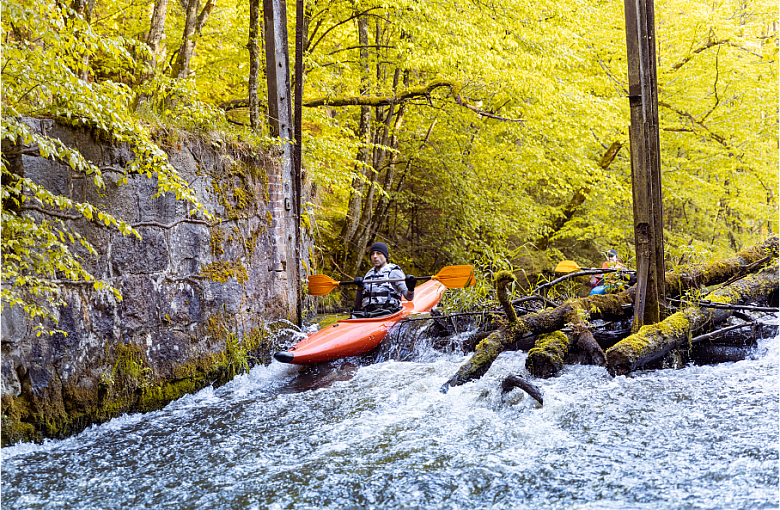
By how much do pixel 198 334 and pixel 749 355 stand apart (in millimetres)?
4776

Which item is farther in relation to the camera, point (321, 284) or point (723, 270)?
point (321, 284)

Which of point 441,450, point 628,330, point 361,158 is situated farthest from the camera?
point 361,158

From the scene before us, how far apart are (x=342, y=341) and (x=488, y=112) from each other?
543cm

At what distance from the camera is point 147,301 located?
437 centimetres

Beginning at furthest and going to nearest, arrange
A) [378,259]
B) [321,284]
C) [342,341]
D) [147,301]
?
[378,259]
[321,284]
[342,341]
[147,301]

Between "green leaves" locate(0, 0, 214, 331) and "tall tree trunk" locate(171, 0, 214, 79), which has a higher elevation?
"tall tree trunk" locate(171, 0, 214, 79)

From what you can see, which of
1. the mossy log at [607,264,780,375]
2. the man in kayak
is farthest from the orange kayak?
the mossy log at [607,264,780,375]

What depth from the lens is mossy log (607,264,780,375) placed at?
4375mm

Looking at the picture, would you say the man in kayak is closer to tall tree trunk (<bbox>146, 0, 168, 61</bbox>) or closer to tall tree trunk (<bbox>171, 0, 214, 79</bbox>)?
tall tree trunk (<bbox>171, 0, 214, 79</bbox>)

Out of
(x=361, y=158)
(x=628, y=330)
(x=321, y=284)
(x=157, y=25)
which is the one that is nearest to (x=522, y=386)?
(x=628, y=330)

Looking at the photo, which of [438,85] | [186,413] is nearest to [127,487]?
[186,413]

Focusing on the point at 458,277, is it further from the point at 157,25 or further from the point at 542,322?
the point at 157,25

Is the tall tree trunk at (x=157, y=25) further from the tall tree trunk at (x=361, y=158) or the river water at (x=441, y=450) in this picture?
the river water at (x=441, y=450)

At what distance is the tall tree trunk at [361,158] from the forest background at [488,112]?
0.04m
